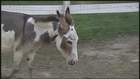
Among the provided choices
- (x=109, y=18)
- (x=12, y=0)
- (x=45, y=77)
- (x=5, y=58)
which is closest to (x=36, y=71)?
(x=45, y=77)

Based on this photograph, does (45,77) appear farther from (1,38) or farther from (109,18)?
(109,18)

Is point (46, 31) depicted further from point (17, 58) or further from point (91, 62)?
point (91, 62)

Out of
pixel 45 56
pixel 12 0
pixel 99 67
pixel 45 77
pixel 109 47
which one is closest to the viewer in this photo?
pixel 45 77

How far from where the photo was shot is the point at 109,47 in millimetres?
7949

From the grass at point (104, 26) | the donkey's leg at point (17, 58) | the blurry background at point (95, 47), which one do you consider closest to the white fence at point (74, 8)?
the blurry background at point (95, 47)

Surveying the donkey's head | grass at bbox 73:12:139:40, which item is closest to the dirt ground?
grass at bbox 73:12:139:40

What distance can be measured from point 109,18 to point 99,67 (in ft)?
13.3

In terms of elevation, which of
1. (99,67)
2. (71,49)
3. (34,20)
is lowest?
(99,67)

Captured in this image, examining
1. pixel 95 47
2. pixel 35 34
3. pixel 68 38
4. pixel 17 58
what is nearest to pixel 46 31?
pixel 35 34

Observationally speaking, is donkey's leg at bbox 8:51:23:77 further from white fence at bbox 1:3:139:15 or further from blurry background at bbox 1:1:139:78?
white fence at bbox 1:3:139:15

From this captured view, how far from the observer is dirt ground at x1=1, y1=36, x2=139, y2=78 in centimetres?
623

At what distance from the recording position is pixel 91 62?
22.6 feet

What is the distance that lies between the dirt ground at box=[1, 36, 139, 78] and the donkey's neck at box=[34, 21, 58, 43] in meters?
1.07

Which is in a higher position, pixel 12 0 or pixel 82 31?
Answer: pixel 12 0
